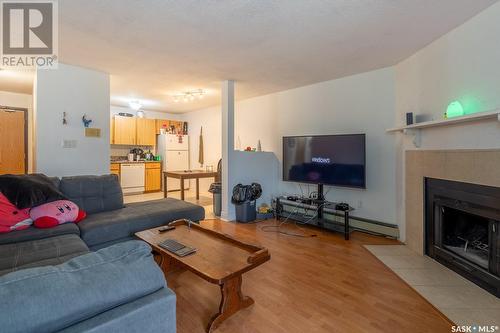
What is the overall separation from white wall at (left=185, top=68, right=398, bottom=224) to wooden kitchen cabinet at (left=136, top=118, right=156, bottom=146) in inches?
135

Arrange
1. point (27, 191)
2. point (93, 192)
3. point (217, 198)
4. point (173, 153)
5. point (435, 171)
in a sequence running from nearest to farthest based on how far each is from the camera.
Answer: point (27, 191) → point (435, 171) → point (93, 192) → point (217, 198) → point (173, 153)

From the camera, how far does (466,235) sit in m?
2.52

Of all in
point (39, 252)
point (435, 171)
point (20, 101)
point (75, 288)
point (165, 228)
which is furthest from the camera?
point (20, 101)

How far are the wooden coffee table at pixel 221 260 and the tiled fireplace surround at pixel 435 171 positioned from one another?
1976mm

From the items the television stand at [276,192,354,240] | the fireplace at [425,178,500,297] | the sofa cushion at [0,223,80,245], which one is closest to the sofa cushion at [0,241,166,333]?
the sofa cushion at [0,223,80,245]

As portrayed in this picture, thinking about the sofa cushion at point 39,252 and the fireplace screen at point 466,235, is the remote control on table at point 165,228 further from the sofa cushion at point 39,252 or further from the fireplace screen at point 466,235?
the fireplace screen at point 466,235

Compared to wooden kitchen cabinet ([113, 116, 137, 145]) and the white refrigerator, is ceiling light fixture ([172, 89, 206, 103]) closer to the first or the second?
the white refrigerator

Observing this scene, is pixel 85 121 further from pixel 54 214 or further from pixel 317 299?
pixel 317 299

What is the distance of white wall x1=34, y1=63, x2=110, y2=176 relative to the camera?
3.34 m

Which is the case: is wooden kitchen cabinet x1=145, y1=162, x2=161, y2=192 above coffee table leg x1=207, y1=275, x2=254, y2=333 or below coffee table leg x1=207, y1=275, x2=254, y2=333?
above

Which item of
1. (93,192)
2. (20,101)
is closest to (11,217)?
(93,192)

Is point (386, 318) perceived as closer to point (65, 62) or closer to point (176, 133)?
point (65, 62)

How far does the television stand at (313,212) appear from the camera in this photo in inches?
142

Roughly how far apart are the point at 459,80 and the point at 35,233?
13.2 feet
